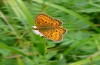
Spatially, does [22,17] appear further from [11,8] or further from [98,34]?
[98,34]

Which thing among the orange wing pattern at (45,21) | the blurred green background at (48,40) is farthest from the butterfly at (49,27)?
the blurred green background at (48,40)

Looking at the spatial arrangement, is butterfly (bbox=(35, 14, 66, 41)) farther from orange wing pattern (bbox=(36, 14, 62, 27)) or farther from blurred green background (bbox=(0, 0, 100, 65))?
blurred green background (bbox=(0, 0, 100, 65))

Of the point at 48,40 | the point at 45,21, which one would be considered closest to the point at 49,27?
the point at 45,21

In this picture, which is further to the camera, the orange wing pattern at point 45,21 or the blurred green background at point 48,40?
the blurred green background at point 48,40

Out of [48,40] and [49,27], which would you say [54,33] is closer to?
[49,27]

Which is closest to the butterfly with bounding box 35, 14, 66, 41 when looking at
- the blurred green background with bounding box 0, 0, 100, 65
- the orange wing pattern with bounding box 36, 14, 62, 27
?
the orange wing pattern with bounding box 36, 14, 62, 27

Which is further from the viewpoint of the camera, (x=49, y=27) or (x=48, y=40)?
(x=48, y=40)

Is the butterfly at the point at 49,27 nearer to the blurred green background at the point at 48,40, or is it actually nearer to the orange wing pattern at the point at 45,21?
the orange wing pattern at the point at 45,21
